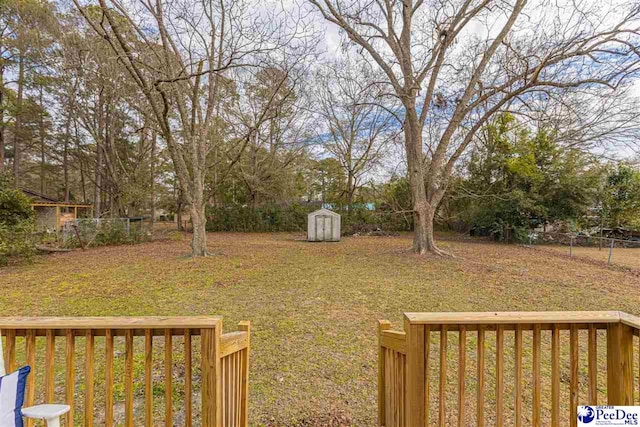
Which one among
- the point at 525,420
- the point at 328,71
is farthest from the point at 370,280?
the point at 328,71

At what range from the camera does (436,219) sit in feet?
59.1

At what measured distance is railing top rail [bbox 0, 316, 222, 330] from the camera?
1340mm

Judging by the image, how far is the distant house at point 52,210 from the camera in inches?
563

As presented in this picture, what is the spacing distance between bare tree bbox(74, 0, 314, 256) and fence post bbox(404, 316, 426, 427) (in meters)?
6.20

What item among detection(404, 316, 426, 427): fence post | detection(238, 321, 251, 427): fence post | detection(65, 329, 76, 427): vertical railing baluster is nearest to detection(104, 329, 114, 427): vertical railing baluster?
detection(65, 329, 76, 427): vertical railing baluster

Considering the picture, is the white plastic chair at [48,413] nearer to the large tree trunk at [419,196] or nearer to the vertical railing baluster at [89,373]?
the vertical railing baluster at [89,373]

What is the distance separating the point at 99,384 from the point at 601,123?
17.6 m

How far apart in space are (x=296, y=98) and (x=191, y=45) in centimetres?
826

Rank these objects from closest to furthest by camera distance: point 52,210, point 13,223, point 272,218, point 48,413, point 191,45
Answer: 1. point 48,413
2. point 13,223
3. point 191,45
4. point 52,210
5. point 272,218

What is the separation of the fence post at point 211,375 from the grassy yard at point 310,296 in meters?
0.79

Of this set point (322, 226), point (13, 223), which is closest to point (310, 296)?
point (13, 223)

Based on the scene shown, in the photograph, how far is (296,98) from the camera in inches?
635

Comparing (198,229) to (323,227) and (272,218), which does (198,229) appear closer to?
(323,227)

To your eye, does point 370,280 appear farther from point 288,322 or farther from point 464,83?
point 464,83
